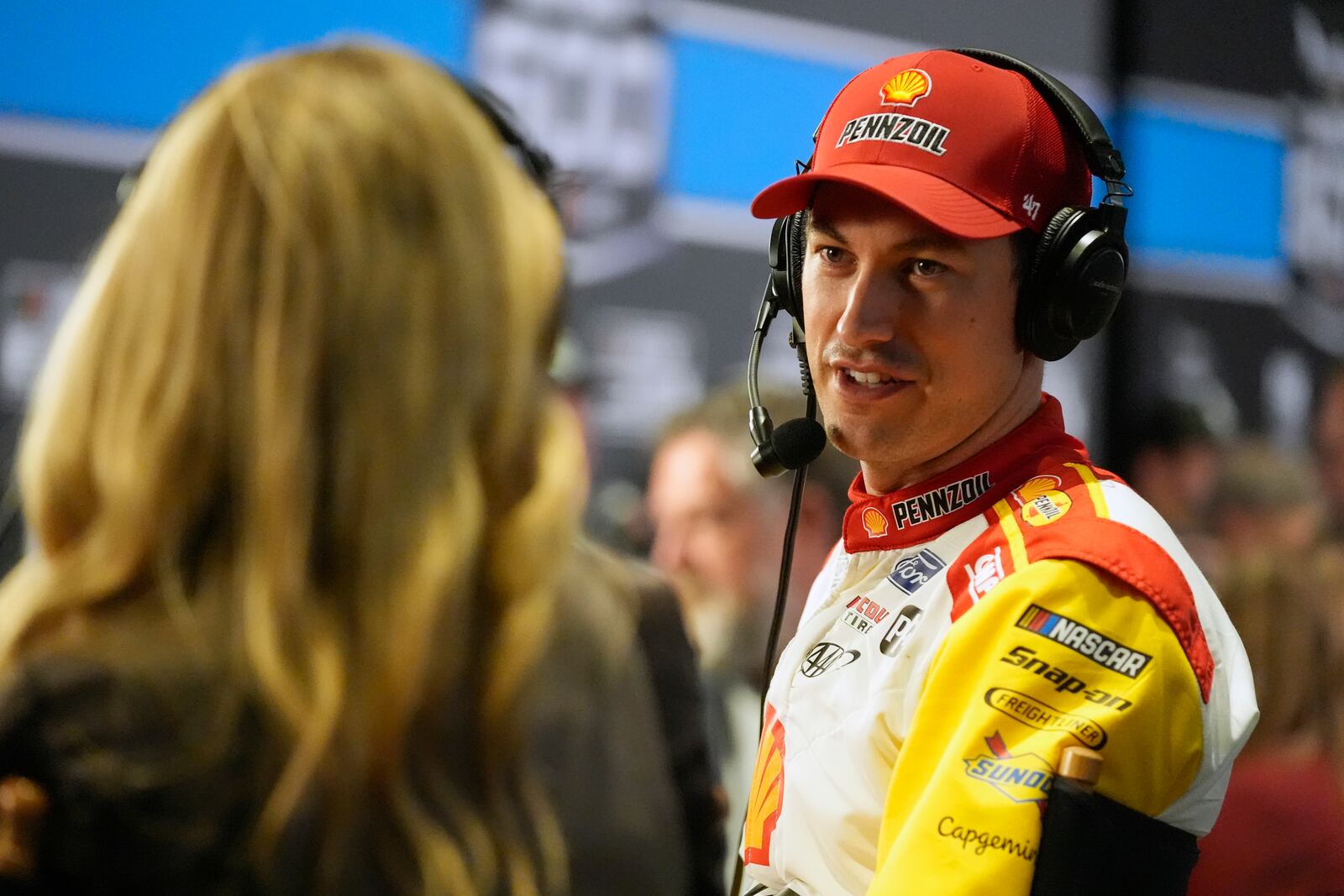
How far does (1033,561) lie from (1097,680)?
0.35ft

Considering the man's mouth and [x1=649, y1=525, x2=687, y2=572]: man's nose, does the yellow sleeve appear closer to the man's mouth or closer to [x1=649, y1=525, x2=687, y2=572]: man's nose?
the man's mouth

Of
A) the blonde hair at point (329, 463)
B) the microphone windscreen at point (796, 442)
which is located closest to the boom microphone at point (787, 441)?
the microphone windscreen at point (796, 442)

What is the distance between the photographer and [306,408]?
0.80 meters

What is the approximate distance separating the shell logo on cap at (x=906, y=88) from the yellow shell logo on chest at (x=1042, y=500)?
0.37m

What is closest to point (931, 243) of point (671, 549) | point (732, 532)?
point (732, 532)

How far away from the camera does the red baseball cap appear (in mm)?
1278

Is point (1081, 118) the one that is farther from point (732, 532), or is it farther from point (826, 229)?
point (732, 532)

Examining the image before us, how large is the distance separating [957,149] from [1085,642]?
1.54 ft

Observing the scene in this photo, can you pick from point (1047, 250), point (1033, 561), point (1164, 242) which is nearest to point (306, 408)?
point (1033, 561)

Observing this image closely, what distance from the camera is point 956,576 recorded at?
3.93ft

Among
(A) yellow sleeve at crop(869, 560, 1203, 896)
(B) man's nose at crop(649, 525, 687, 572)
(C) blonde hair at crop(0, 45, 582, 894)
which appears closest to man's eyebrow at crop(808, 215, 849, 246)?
(A) yellow sleeve at crop(869, 560, 1203, 896)

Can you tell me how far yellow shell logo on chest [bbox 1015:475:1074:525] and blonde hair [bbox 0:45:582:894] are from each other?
504 millimetres

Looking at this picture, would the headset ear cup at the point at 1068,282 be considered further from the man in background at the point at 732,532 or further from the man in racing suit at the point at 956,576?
the man in background at the point at 732,532

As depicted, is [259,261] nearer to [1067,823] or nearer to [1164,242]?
[1067,823]
